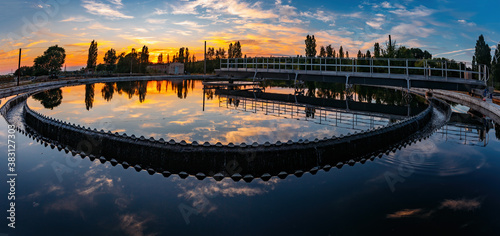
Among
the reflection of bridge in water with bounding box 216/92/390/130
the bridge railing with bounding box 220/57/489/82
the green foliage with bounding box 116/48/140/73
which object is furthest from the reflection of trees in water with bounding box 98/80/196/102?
the green foliage with bounding box 116/48/140/73

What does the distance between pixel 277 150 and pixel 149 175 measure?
15.1ft

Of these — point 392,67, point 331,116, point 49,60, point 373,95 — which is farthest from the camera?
point 49,60

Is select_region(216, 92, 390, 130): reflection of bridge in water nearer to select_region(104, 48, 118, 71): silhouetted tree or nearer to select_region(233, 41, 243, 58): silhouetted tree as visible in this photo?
select_region(233, 41, 243, 58): silhouetted tree

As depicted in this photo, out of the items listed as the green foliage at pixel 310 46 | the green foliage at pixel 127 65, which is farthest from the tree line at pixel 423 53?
the green foliage at pixel 127 65

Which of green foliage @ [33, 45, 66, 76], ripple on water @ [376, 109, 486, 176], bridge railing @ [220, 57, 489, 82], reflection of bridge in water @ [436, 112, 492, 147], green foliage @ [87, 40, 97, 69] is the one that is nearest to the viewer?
ripple on water @ [376, 109, 486, 176]

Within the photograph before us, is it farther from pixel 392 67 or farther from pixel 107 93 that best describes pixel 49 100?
pixel 392 67

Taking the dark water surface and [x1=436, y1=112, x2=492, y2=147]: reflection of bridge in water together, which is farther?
[x1=436, y1=112, x2=492, y2=147]: reflection of bridge in water

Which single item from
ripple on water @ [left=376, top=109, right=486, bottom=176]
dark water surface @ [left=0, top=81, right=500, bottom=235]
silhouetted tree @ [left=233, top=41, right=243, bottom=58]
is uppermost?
silhouetted tree @ [left=233, top=41, right=243, bottom=58]

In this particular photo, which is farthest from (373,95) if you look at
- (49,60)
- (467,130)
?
(49,60)

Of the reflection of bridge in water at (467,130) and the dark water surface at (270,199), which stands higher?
the reflection of bridge in water at (467,130)

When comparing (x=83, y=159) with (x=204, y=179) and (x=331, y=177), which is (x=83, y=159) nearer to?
(x=204, y=179)

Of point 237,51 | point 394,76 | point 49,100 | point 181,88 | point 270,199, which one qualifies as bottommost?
point 270,199

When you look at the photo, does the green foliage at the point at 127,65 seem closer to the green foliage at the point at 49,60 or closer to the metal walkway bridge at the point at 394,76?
the green foliage at the point at 49,60

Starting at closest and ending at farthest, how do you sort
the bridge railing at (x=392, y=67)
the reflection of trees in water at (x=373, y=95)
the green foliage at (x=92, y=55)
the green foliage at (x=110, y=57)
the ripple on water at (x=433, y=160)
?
the ripple on water at (x=433, y=160) → the bridge railing at (x=392, y=67) → the reflection of trees in water at (x=373, y=95) → the green foliage at (x=92, y=55) → the green foliage at (x=110, y=57)
